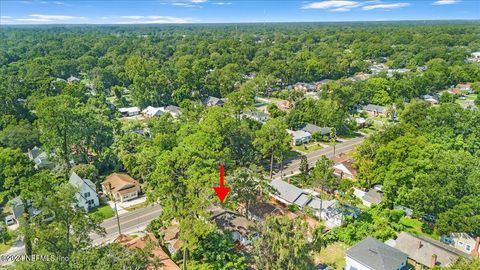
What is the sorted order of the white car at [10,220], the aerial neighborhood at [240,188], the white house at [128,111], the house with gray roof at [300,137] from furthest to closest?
1. the white house at [128,111]
2. the house with gray roof at [300,137]
3. the white car at [10,220]
4. the aerial neighborhood at [240,188]

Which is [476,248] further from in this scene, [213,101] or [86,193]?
[213,101]

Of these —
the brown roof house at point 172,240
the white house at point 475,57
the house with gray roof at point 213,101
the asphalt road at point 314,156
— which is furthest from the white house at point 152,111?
the white house at point 475,57

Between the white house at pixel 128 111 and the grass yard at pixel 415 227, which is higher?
the white house at pixel 128 111

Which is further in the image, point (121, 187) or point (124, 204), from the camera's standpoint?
point (121, 187)

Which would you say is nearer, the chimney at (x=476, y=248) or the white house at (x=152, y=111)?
the chimney at (x=476, y=248)

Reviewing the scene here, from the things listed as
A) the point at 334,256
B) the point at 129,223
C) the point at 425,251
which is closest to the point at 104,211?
the point at 129,223

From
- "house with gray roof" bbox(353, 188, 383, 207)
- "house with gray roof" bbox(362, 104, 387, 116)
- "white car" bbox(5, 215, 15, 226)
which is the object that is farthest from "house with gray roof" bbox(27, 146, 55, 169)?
"house with gray roof" bbox(362, 104, 387, 116)

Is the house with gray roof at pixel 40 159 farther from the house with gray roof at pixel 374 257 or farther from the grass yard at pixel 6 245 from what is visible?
Answer: the house with gray roof at pixel 374 257
